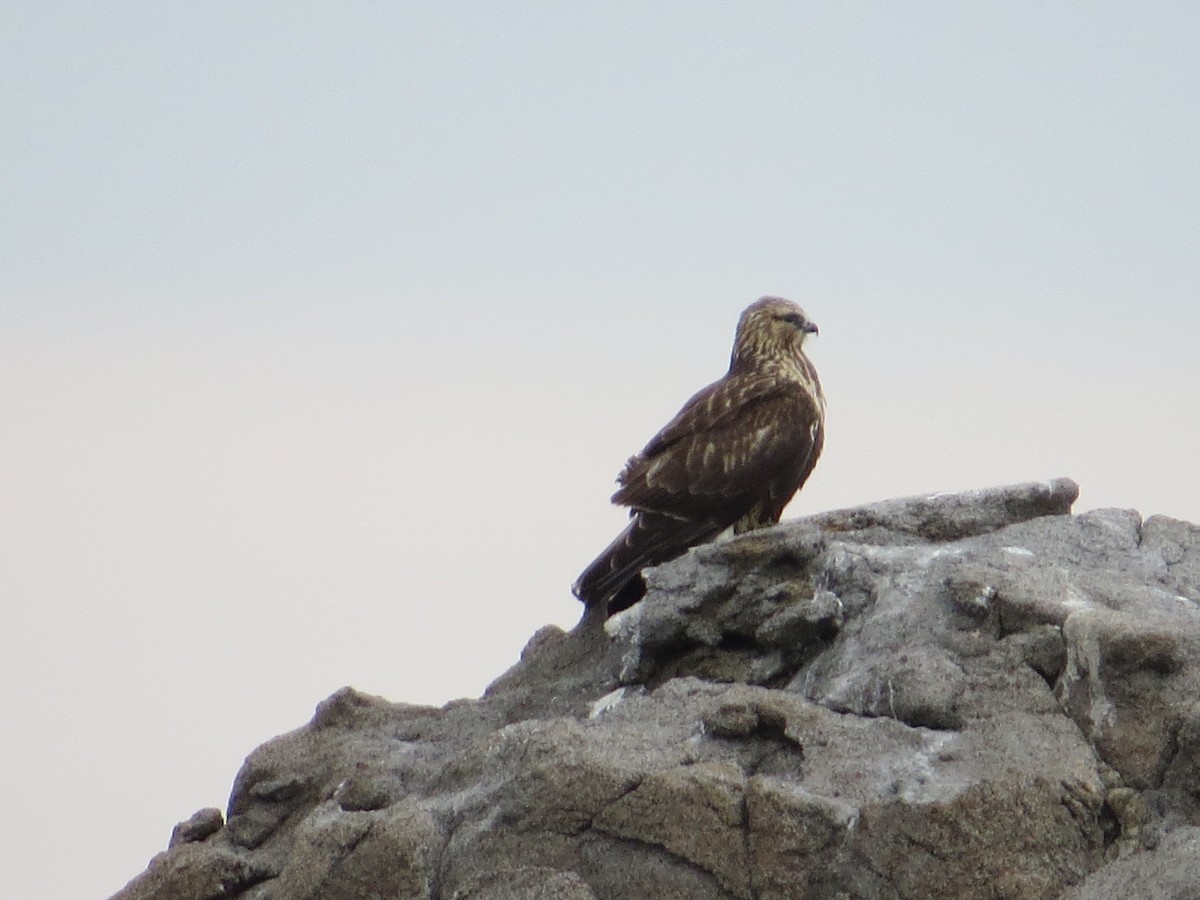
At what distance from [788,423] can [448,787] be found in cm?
438

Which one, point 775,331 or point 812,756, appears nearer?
point 812,756

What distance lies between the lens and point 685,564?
8.71 meters

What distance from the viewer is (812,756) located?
275 inches

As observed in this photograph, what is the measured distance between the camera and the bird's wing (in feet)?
35.6

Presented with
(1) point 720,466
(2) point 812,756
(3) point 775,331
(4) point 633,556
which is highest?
(3) point 775,331

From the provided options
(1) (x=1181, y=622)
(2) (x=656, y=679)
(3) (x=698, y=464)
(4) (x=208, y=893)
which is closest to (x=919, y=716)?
(1) (x=1181, y=622)

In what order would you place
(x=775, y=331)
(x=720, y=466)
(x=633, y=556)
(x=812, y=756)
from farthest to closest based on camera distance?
(x=775, y=331)
(x=720, y=466)
(x=633, y=556)
(x=812, y=756)

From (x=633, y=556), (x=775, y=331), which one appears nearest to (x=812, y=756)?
(x=633, y=556)

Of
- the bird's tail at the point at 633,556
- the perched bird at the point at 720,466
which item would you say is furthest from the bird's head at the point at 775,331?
the bird's tail at the point at 633,556

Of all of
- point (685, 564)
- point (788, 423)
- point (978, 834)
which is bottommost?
point (978, 834)

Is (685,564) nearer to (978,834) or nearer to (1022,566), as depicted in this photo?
(1022,566)

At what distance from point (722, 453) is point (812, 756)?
415 centimetres

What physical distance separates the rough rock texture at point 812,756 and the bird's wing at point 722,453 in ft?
6.68

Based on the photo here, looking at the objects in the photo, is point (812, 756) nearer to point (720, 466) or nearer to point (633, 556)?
point (633, 556)
